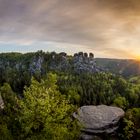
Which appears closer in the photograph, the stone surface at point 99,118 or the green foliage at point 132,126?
the green foliage at point 132,126

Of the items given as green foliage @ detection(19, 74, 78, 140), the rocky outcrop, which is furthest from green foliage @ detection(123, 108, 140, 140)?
green foliage @ detection(19, 74, 78, 140)

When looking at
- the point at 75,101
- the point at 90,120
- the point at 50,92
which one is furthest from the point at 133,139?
the point at 75,101

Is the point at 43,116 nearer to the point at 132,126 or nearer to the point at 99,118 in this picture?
the point at 99,118

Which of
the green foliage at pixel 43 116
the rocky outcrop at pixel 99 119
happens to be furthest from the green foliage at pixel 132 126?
the green foliage at pixel 43 116

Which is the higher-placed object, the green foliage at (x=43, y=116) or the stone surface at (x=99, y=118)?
the green foliage at (x=43, y=116)

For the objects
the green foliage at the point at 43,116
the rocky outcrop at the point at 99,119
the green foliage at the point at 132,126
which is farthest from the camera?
the rocky outcrop at the point at 99,119

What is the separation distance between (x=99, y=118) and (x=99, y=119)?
29 centimetres

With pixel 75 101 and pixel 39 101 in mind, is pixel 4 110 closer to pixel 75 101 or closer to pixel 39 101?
pixel 39 101

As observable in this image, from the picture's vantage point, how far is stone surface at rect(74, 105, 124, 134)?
3201 inches

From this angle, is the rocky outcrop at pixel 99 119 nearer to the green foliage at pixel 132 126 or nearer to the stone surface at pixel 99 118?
the stone surface at pixel 99 118

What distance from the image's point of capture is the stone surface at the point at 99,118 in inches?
3201

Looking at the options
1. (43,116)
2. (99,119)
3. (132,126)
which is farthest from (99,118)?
(43,116)

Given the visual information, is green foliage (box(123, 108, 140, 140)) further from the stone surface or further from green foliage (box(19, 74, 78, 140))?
green foliage (box(19, 74, 78, 140))

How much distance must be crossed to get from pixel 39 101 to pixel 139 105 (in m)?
111
